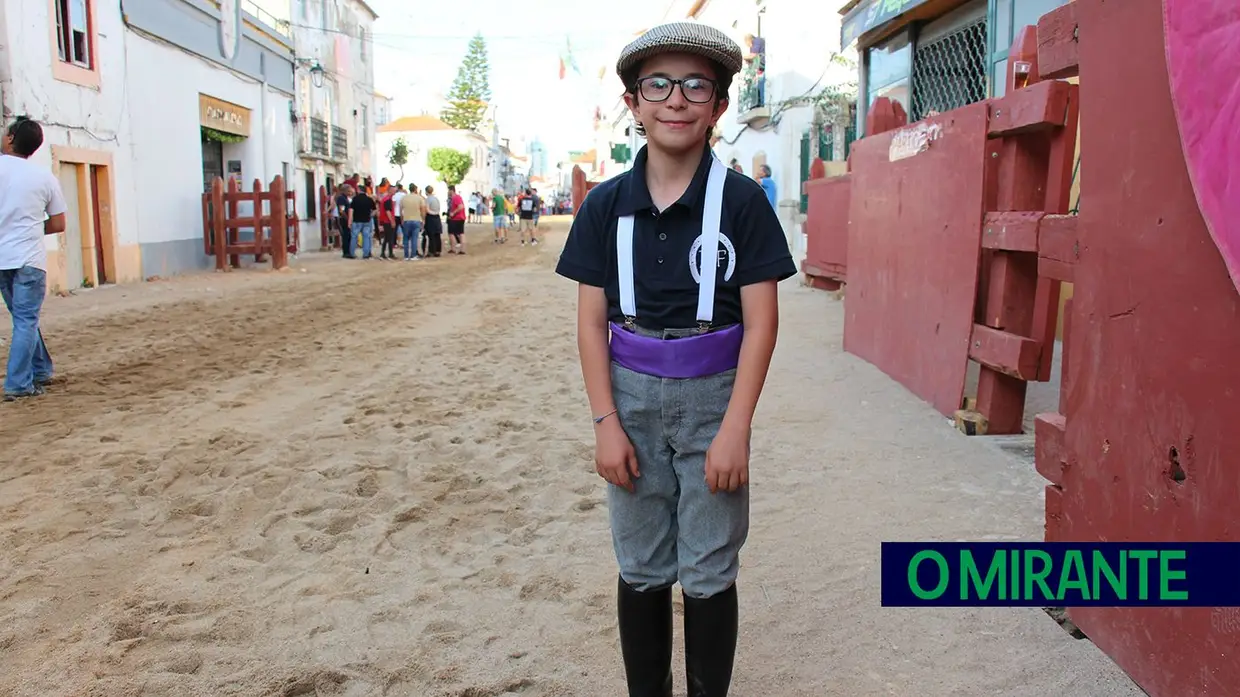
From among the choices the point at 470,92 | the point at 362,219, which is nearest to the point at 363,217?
the point at 362,219

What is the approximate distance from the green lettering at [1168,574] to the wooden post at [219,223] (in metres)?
16.5

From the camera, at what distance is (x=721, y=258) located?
2.03 m

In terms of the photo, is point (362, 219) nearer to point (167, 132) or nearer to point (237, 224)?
point (237, 224)

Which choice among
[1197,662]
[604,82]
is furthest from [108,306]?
[604,82]

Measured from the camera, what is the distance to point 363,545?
11.2ft

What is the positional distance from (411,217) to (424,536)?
55.6 ft

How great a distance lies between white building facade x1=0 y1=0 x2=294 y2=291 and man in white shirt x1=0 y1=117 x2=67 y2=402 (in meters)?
6.69

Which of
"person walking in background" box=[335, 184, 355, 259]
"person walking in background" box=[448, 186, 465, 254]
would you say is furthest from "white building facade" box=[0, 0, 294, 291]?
"person walking in background" box=[448, 186, 465, 254]

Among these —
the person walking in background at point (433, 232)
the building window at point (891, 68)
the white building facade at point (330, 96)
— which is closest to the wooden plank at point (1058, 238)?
the building window at point (891, 68)

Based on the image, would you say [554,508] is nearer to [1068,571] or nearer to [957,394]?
[1068,571]

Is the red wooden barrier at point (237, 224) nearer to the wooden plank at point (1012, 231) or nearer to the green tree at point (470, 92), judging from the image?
the wooden plank at point (1012, 231)

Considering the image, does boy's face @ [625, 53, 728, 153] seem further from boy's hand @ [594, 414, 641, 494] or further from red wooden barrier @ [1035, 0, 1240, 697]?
red wooden barrier @ [1035, 0, 1240, 697]

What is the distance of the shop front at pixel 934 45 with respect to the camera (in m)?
8.38

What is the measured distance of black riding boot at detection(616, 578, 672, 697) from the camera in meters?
2.18
